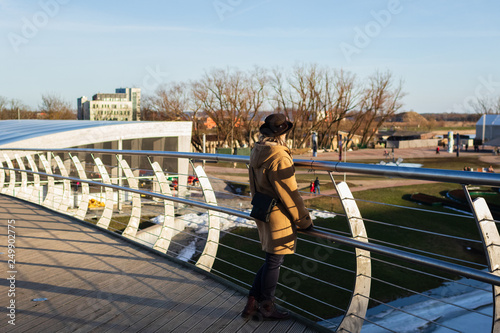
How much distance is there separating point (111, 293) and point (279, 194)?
5.49 ft

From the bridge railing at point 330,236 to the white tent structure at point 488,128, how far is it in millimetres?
31462

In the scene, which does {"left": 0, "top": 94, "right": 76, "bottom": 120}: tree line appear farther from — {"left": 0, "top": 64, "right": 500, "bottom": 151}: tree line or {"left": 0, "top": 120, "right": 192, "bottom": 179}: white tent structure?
{"left": 0, "top": 120, "right": 192, "bottom": 179}: white tent structure

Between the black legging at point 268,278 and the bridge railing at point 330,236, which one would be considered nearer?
the bridge railing at point 330,236

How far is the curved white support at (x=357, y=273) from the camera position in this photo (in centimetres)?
274

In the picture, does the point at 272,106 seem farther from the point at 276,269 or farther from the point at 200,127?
the point at 276,269

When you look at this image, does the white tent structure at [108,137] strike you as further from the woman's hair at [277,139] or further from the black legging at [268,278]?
the woman's hair at [277,139]

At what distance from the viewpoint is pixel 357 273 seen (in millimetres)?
2793

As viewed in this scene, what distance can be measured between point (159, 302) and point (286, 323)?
95 cm

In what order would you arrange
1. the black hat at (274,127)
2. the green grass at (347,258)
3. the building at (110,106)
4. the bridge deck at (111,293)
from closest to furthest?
the black hat at (274,127) → the bridge deck at (111,293) → the green grass at (347,258) → the building at (110,106)

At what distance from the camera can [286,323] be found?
3.06 m

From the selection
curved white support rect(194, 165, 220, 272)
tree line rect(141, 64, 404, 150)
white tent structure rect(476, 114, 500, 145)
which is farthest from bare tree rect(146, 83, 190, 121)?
curved white support rect(194, 165, 220, 272)

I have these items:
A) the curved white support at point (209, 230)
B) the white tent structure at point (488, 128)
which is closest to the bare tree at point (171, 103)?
the white tent structure at point (488, 128)

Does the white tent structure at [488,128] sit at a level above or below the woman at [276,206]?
above

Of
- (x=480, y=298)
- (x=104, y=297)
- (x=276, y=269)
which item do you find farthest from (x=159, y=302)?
(x=480, y=298)
